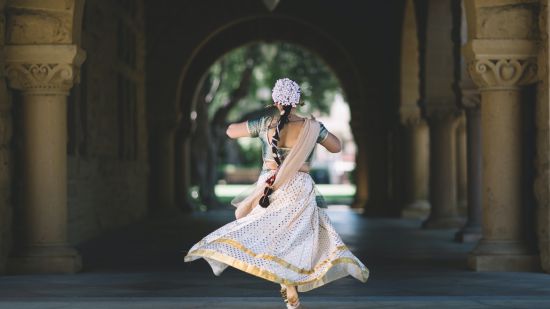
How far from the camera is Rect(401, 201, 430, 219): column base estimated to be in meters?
22.7

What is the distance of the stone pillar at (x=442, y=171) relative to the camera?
1897 cm

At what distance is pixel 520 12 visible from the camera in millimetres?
11508

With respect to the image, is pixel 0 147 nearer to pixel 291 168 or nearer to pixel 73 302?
pixel 73 302

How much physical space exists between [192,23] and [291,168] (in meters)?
16.8

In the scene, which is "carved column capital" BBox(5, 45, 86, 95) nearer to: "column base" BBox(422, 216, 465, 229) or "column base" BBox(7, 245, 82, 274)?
"column base" BBox(7, 245, 82, 274)

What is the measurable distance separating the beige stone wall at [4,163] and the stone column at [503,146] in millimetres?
4660

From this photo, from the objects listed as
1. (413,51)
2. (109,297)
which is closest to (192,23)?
(413,51)

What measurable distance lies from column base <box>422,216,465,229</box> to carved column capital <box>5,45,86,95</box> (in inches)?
358

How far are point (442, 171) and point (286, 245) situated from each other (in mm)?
11064

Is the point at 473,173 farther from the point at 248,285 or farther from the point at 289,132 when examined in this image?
the point at 289,132

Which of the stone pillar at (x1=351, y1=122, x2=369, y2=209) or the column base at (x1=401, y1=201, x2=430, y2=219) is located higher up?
the stone pillar at (x1=351, y1=122, x2=369, y2=209)

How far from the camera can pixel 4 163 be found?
11258 mm

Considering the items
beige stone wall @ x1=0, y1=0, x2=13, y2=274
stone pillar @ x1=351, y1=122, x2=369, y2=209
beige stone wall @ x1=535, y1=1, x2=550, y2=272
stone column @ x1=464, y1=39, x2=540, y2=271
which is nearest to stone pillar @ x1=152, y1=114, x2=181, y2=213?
stone pillar @ x1=351, y1=122, x2=369, y2=209

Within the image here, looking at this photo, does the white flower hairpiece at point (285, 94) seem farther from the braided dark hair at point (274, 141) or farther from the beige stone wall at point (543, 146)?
the beige stone wall at point (543, 146)
